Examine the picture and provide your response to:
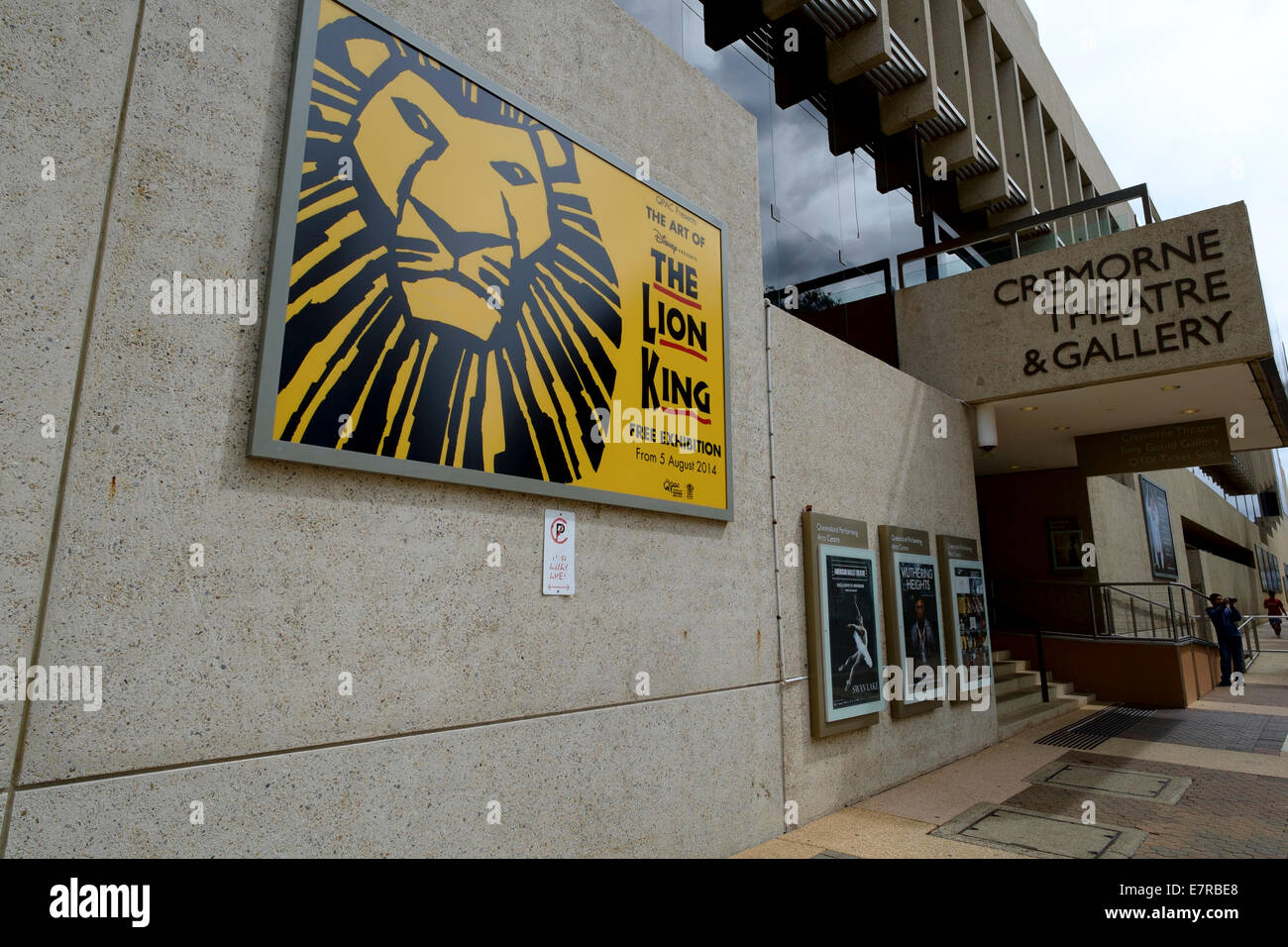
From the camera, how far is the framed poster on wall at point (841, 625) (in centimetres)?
511

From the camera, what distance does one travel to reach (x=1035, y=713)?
28.8 feet

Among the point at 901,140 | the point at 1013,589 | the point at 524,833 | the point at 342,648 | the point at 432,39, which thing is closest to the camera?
the point at 342,648

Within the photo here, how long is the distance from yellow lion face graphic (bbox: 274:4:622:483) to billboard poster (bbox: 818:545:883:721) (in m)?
2.43

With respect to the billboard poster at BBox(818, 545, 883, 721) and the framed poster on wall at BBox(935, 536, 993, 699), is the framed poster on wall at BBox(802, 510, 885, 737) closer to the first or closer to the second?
the billboard poster at BBox(818, 545, 883, 721)

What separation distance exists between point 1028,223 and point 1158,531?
37.1 feet

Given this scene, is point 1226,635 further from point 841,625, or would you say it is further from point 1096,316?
point 841,625

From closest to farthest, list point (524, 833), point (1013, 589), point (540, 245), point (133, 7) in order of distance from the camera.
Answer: point (133, 7)
point (524, 833)
point (540, 245)
point (1013, 589)

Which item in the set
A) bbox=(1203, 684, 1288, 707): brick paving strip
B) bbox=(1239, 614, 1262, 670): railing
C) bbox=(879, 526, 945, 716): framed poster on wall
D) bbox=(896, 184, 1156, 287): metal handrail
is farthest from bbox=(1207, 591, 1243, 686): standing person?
bbox=(879, 526, 945, 716): framed poster on wall

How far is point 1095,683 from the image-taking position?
1069 centimetres

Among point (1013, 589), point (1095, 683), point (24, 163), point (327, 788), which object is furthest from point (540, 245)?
point (1013, 589)

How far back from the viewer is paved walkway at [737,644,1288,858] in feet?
14.1

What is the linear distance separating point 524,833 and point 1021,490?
1212cm

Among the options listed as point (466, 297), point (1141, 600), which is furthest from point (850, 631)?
point (1141, 600)

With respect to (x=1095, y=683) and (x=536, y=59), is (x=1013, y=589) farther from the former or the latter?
(x=536, y=59)
